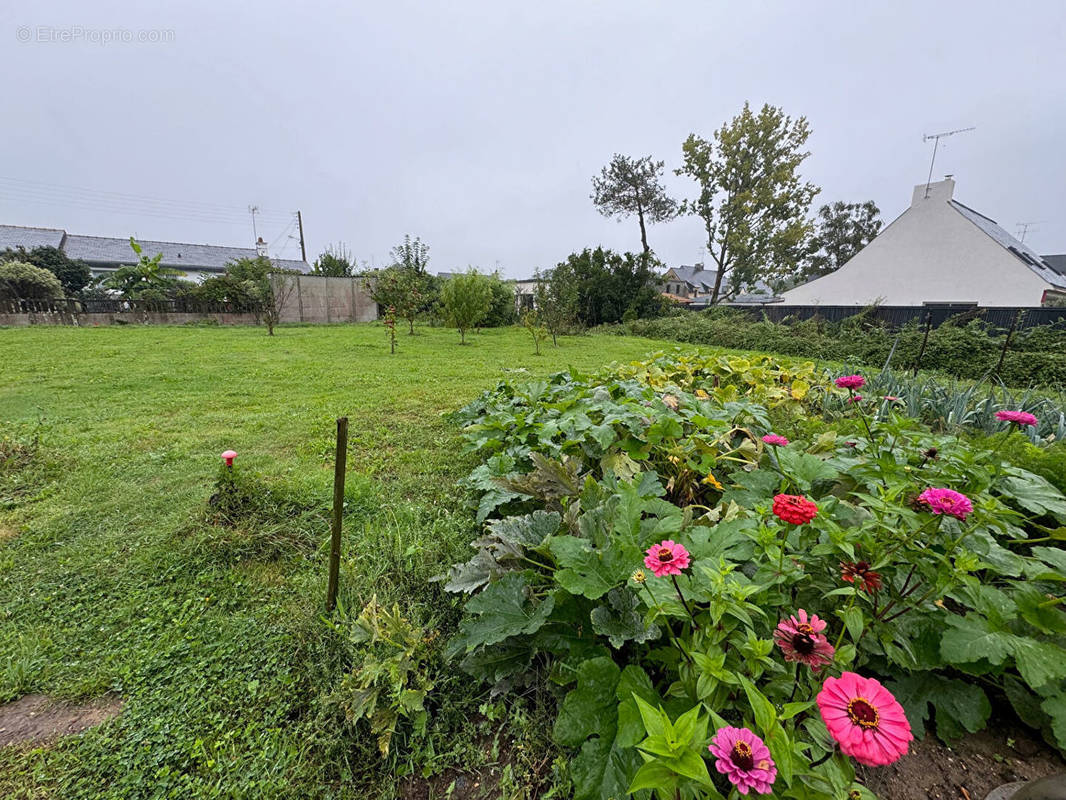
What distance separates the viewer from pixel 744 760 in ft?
1.82

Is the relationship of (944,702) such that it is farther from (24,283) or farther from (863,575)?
(24,283)

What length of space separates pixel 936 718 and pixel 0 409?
624 cm

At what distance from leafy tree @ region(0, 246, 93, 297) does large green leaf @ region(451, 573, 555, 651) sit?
2617cm

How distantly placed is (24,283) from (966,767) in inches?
832

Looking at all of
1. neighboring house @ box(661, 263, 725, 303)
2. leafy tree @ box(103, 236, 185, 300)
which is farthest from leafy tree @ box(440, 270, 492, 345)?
neighboring house @ box(661, 263, 725, 303)

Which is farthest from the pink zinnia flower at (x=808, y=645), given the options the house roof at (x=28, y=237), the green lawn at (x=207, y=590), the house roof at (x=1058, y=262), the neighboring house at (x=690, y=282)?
the house roof at (x=1058, y=262)

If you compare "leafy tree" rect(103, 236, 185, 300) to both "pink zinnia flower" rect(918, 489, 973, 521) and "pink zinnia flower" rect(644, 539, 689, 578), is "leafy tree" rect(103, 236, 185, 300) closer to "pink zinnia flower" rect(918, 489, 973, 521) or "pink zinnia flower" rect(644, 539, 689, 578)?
"pink zinnia flower" rect(644, 539, 689, 578)

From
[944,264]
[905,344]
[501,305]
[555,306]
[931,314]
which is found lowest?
[905,344]

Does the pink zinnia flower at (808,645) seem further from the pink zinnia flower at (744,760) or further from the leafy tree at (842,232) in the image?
the leafy tree at (842,232)

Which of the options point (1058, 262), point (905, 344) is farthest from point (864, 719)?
point (1058, 262)

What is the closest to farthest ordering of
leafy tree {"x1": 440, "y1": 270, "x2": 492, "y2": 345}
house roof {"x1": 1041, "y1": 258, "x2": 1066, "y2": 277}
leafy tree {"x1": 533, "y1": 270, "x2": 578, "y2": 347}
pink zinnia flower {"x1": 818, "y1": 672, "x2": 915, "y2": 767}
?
pink zinnia flower {"x1": 818, "y1": 672, "x2": 915, "y2": 767}, leafy tree {"x1": 440, "y1": 270, "x2": 492, "y2": 345}, leafy tree {"x1": 533, "y1": 270, "x2": 578, "y2": 347}, house roof {"x1": 1041, "y1": 258, "x2": 1066, "y2": 277}

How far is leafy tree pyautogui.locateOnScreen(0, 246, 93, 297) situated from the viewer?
17.5 m

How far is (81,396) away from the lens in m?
4.14

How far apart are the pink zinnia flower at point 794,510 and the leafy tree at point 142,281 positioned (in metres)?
19.9
